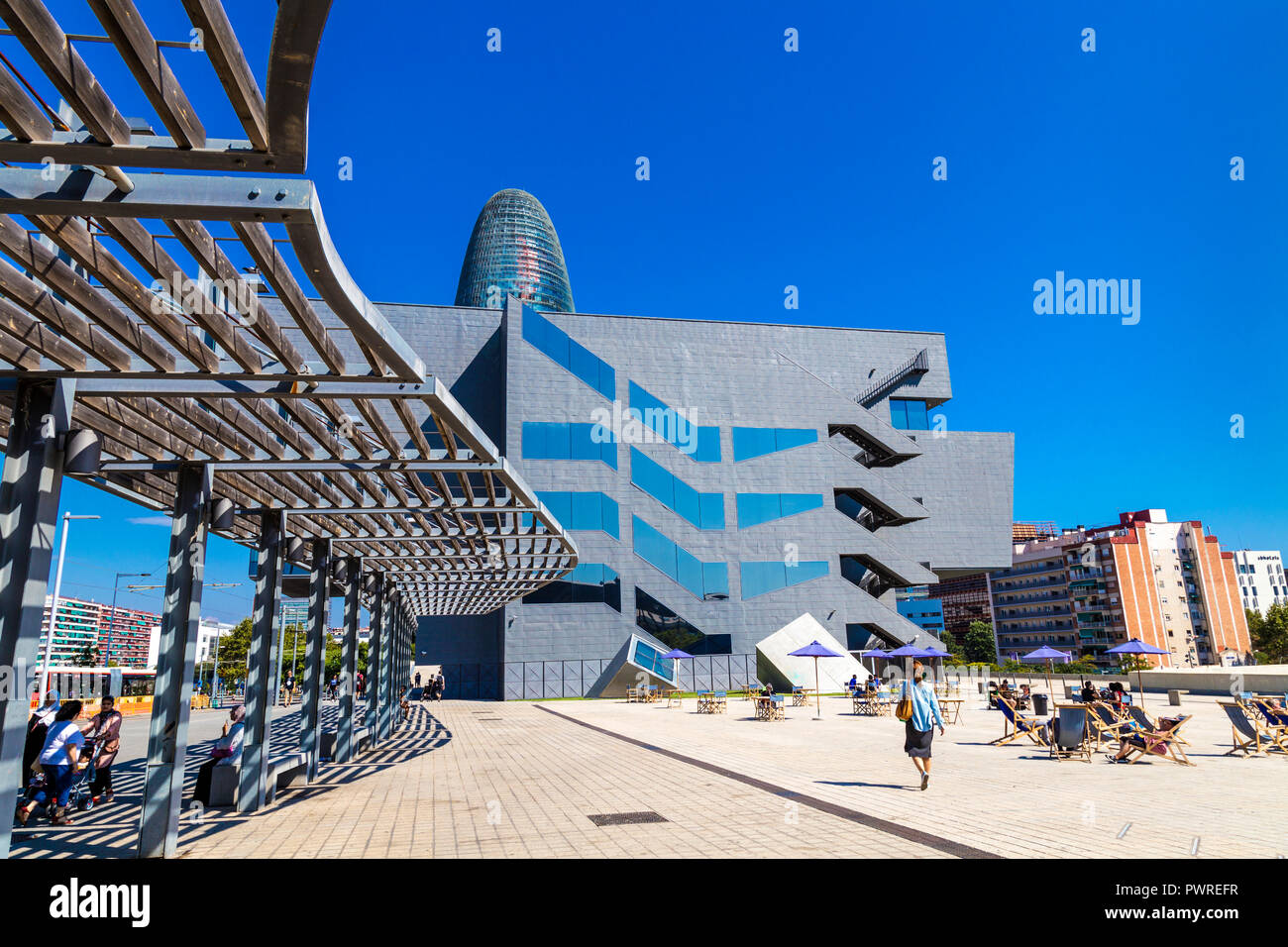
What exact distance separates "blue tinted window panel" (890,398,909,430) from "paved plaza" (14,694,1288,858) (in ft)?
137

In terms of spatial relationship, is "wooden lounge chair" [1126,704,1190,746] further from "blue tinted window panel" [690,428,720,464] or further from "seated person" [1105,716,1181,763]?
"blue tinted window panel" [690,428,720,464]

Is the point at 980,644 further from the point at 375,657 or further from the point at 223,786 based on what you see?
the point at 223,786

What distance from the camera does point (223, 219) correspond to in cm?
365

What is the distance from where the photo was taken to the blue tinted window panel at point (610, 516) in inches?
1657

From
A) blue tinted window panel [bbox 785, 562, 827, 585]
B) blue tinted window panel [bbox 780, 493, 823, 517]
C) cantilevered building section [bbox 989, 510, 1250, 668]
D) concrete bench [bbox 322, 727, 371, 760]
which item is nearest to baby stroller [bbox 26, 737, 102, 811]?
concrete bench [bbox 322, 727, 371, 760]

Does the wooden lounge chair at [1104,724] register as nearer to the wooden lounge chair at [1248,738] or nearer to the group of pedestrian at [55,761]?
the wooden lounge chair at [1248,738]

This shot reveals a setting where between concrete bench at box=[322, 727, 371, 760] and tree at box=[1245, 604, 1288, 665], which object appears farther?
tree at box=[1245, 604, 1288, 665]

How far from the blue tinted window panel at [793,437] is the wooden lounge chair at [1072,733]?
35.0 meters

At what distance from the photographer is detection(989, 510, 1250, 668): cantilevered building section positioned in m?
114

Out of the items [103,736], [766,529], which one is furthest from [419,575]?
[766,529]

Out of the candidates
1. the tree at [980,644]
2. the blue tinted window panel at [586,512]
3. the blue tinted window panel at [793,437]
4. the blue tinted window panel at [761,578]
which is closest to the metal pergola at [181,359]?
the blue tinted window panel at [586,512]
